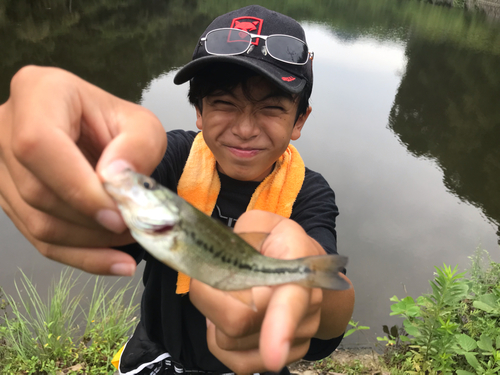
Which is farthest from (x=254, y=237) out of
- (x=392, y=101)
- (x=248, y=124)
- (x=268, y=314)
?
(x=392, y=101)

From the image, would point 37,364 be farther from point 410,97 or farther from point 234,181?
point 410,97

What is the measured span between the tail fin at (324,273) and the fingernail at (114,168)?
2.53ft

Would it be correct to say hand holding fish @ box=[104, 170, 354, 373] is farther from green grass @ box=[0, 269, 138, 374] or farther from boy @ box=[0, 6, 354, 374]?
green grass @ box=[0, 269, 138, 374]

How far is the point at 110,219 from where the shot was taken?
4.07 feet

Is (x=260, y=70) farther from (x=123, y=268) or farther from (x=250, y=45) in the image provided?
(x=123, y=268)

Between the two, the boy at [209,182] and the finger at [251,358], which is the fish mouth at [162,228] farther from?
the finger at [251,358]

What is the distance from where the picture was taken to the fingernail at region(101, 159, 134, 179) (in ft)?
3.77

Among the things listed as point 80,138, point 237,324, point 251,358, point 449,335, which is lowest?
point 449,335

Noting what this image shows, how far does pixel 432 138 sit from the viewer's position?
10141 mm

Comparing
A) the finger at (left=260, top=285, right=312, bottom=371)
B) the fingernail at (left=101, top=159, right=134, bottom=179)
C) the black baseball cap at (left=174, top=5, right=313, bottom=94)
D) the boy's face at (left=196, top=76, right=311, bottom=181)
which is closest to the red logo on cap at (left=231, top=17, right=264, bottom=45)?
the black baseball cap at (left=174, top=5, right=313, bottom=94)

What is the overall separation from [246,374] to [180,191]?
151 centimetres

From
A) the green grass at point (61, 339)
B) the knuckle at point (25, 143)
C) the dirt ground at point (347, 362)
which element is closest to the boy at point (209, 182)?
the knuckle at point (25, 143)

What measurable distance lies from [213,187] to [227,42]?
108 cm

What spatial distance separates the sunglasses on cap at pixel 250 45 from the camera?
2.41 m
